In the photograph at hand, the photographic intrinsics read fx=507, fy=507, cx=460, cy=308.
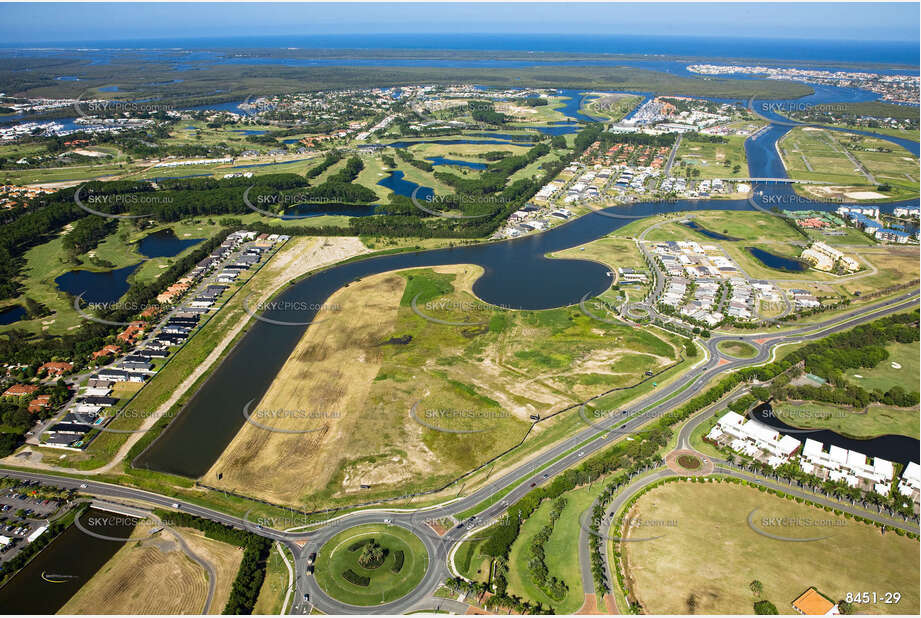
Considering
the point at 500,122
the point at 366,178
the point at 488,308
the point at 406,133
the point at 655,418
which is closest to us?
the point at 655,418

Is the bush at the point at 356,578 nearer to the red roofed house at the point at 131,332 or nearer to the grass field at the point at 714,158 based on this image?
the red roofed house at the point at 131,332

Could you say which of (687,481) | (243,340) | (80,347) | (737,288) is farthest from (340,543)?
(737,288)

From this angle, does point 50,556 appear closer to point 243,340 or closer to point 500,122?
point 243,340

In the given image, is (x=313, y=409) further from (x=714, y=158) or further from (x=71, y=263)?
(x=714, y=158)

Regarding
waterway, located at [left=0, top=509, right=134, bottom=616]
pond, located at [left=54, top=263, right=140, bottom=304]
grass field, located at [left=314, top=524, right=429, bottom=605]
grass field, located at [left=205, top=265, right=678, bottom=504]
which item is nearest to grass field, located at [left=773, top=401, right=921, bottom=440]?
grass field, located at [left=205, top=265, right=678, bottom=504]

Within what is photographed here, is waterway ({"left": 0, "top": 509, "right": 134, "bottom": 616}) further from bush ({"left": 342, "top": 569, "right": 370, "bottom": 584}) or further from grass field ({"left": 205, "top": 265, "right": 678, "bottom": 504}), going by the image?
bush ({"left": 342, "top": 569, "right": 370, "bottom": 584})

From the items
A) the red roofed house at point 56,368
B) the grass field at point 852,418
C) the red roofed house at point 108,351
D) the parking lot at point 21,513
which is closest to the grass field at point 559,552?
the grass field at point 852,418
